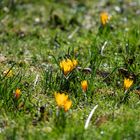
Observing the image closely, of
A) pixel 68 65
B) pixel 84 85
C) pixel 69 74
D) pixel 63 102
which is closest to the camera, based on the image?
pixel 63 102

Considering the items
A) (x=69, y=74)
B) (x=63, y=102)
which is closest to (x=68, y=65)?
(x=69, y=74)

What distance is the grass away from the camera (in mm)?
3377

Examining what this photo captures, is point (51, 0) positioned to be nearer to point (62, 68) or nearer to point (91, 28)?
point (91, 28)

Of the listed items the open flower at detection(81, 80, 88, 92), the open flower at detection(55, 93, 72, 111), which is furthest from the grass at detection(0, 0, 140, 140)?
the open flower at detection(81, 80, 88, 92)

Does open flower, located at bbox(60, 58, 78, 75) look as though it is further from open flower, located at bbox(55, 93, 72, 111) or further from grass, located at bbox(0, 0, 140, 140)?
open flower, located at bbox(55, 93, 72, 111)

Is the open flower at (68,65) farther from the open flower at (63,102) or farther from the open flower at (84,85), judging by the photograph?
the open flower at (63,102)

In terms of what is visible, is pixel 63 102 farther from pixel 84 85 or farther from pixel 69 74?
pixel 69 74

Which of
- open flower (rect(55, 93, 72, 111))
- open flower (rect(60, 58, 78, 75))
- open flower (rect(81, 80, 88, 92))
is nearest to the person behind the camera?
open flower (rect(55, 93, 72, 111))

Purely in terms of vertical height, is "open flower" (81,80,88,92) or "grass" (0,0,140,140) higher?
"open flower" (81,80,88,92)

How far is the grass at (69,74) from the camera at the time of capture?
3377mm

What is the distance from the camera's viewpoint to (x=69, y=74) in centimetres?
394

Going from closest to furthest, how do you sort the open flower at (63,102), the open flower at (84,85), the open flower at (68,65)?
the open flower at (63,102) → the open flower at (84,85) → the open flower at (68,65)

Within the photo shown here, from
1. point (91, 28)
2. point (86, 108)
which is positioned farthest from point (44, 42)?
point (86, 108)

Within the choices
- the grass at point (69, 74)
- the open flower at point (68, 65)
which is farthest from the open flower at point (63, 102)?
the open flower at point (68, 65)
